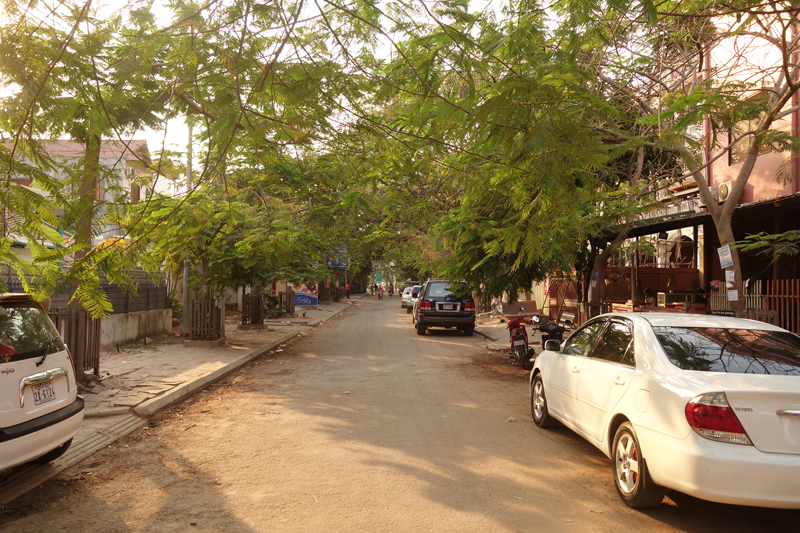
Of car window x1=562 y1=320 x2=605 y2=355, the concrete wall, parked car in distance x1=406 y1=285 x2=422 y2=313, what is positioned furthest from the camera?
parked car in distance x1=406 y1=285 x2=422 y2=313

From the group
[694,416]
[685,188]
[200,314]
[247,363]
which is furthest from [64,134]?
[685,188]

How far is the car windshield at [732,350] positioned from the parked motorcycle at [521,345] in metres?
7.11

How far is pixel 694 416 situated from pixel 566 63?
332cm

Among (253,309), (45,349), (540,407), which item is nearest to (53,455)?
(45,349)

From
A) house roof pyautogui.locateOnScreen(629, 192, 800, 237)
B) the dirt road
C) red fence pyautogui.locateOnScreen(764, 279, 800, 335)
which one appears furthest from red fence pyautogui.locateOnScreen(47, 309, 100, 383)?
house roof pyautogui.locateOnScreen(629, 192, 800, 237)

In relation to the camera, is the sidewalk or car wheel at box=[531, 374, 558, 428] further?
car wheel at box=[531, 374, 558, 428]

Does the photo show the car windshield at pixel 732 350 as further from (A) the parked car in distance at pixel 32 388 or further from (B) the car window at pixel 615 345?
(A) the parked car in distance at pixel 32 388

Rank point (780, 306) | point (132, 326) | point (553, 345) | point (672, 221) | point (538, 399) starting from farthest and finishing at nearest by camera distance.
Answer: point (132, 326) → point (672, 221) → point (780, 306) → point (538, 399) → point (553, 345)

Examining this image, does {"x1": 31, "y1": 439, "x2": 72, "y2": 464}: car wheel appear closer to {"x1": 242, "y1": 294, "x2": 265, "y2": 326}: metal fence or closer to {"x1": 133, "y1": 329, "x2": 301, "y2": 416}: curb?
{"x1": 133, "y1": 329, "x2": 301, "y2": 416}: curb

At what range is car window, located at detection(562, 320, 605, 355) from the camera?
595 cm

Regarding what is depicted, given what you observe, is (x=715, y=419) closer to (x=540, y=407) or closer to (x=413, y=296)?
(x=540, y=407)

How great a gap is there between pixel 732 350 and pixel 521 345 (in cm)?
753

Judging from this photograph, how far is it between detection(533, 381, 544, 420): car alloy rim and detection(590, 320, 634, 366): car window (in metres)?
1.43

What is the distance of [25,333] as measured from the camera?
457 centimetres
